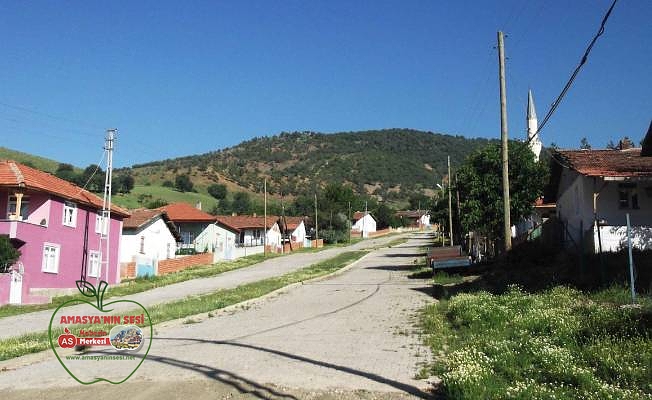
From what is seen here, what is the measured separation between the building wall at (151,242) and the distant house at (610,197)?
3198cm

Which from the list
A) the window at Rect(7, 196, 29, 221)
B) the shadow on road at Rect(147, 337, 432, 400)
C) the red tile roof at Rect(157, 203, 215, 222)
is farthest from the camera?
the red tile roof at Rect(157, 203, 215, 222)

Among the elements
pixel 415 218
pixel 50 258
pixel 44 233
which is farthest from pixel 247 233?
pixel 415 218

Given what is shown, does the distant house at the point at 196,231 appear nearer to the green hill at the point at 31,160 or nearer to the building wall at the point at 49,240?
the building wall at the point at 49,240

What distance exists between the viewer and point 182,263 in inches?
1884

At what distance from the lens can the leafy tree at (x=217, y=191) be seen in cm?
12662

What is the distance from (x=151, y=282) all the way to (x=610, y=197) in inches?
1118

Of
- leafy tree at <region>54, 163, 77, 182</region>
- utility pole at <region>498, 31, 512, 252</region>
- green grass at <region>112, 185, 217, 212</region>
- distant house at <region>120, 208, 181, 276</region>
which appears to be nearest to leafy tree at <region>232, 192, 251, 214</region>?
green grass at <region>112, 185, 217, 212</region>

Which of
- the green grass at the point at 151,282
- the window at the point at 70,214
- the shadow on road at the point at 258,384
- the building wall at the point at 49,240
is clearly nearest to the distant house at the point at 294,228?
the green grass at the point at 151,282

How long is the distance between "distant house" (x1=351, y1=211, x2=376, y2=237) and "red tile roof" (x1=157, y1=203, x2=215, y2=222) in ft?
175

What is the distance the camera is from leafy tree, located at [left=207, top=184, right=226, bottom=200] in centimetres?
12662

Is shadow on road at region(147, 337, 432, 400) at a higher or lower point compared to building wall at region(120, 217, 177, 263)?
lower

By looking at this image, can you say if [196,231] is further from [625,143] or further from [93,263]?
[625,143]

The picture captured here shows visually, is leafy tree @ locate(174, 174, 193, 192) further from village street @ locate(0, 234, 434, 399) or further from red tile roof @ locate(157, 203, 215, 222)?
village street @ locate(0, 234, 434, 399)

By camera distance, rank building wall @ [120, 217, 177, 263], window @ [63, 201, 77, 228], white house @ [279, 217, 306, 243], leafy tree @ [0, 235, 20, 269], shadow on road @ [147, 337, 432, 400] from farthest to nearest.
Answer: white house @ [279, 217, 306, 243]
building wall @ [120, 217, 177, 263]
window @ [63, 201, 77, 228]
leafy tree @ [0, 235, 20, 269]
shadow on road @ [147, 337, 432, 400]
